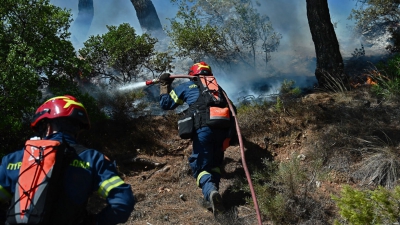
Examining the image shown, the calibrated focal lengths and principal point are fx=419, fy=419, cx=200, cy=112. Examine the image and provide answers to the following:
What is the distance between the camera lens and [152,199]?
535cm

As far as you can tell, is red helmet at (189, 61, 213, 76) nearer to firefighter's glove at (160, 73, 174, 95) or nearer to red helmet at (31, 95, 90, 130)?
firefighter's glove at (160, 73, 174, 95)

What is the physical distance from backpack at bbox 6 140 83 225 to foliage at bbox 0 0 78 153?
8.86 ft

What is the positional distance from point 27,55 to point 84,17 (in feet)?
34.0

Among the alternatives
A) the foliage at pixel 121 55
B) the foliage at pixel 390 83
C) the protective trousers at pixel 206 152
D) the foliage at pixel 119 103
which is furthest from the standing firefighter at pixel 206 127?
the foliage at pixel 390 83

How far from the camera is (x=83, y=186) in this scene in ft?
8.01

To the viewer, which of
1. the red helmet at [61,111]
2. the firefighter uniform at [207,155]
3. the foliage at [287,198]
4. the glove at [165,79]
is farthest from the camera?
the glove at [165,79]

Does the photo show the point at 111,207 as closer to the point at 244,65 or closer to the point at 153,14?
the point at 244,65

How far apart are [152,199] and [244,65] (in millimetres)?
6876

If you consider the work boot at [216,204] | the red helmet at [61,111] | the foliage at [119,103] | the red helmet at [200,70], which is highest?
the red helmet at [200,70]

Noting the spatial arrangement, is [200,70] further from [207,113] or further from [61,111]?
[61,111]

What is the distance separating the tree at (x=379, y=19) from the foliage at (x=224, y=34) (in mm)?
2703

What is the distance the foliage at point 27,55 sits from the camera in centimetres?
481

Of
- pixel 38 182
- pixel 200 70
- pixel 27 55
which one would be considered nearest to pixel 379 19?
pixel 200 70

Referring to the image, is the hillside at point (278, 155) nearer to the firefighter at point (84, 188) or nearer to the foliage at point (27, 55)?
the foliage at point (27, 55)
